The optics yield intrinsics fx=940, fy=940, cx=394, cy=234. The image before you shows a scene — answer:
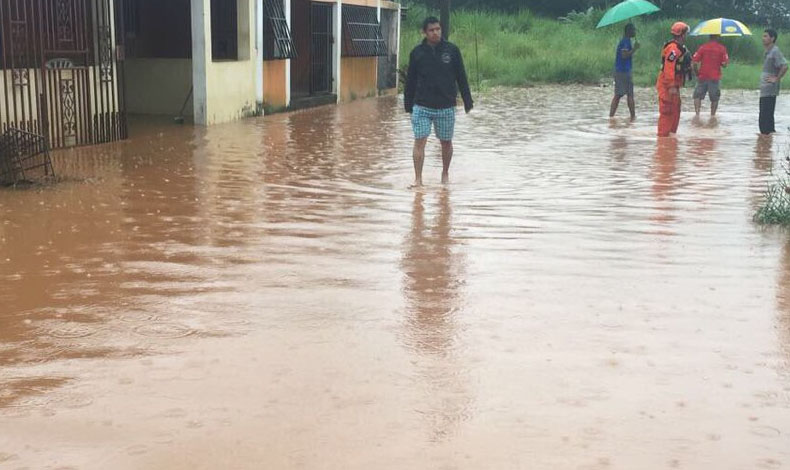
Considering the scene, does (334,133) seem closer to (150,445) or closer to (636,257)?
(636,257)

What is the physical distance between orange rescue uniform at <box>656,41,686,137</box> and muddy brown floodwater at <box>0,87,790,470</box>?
11.0 ft

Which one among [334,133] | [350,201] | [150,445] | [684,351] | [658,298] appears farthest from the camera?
[334,133]

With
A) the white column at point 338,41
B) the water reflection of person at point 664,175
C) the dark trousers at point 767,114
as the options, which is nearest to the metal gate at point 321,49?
the white column at point 338,41

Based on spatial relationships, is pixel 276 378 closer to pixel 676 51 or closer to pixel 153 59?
pixel 676 51

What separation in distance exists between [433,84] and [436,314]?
14.5 feet

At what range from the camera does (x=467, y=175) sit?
10375mm

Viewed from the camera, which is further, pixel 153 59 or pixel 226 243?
pixel 153 59

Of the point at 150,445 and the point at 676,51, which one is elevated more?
the point at 676,51

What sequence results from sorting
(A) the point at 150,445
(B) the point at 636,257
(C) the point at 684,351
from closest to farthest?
(A) the point at 150,445, (C) the point at 684,351, (B) the point at 636,257

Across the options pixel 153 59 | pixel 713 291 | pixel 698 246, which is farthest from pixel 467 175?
pixel 153 59

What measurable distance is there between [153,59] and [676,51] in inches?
378

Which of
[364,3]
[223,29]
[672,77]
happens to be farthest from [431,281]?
[364,3]

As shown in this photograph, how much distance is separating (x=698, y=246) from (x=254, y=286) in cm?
328

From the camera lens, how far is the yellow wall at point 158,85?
17516mm
